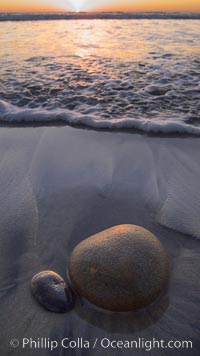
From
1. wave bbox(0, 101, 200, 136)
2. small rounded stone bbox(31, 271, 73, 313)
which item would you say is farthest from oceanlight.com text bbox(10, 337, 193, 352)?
wave bbox(0, 101, 200, 136)

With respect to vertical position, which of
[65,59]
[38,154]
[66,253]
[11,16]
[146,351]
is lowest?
[146,351]

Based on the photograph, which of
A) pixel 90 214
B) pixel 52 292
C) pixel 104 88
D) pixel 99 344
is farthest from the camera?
pixel 104 88

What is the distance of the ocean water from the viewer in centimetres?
385

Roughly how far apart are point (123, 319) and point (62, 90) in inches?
162

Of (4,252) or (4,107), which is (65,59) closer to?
(4,107)

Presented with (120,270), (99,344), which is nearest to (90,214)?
(120,270)

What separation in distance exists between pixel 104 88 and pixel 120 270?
3907mm

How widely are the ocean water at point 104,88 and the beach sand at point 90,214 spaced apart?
327mm

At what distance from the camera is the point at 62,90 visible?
15.9 feet

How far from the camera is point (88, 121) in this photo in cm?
376

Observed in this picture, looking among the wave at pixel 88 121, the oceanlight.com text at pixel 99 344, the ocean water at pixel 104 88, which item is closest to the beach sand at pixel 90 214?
the oceanlight.com text at pixel 99 344

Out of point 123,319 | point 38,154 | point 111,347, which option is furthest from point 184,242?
point 38,154

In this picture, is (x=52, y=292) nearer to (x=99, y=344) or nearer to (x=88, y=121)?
(x=99, y=344)

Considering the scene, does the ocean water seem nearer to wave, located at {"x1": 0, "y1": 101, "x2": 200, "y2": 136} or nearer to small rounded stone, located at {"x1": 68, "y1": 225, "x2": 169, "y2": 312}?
wave, located at {"x1": 0, "y1": 101, "x2": 200, "y2": 136}
